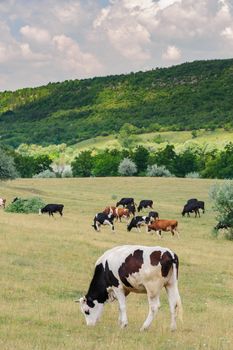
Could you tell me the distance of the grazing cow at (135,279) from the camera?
1370cm

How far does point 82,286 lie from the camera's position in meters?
20.9

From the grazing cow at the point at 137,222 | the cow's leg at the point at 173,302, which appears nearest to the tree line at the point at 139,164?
the grazing cow at the point at 137,222

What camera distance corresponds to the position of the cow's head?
47.5 feet

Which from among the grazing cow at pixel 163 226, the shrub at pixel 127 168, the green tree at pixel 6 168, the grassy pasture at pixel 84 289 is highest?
the shrub at pixel 127 168

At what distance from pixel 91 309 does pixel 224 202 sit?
32.4 metres

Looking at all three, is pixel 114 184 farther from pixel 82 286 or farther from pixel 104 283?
pixel 104 283

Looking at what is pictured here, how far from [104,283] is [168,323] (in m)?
2.05

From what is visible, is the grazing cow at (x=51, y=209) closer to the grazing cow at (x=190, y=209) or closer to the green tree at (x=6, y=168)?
the grazing cow at (x=190, y=209)

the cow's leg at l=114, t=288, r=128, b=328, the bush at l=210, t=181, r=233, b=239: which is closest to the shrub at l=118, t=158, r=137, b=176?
the bush at l=210, t=181, r=233, b=239

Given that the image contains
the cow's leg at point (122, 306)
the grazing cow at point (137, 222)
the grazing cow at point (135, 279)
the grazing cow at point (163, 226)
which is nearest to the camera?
the grazing cow at point (135, 279)

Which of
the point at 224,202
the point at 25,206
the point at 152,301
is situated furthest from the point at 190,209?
the point at 152,301

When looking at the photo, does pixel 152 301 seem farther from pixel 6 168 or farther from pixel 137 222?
pixel 6 168

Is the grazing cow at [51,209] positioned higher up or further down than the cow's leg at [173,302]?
higher up

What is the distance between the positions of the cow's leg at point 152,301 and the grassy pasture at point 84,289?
223mm
